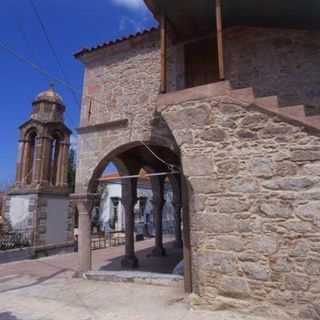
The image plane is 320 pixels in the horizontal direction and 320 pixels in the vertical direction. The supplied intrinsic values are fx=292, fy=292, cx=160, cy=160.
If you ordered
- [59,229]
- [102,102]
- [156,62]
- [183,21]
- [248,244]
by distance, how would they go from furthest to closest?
[59,229] < [102,102] < [156,62] < [183,21] < [248,244]

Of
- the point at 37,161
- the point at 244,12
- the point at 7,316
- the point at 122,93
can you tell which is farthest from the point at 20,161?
the point at 244,12

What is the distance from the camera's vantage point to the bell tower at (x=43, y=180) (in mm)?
11758

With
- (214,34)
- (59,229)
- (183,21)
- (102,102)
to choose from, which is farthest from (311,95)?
(59,229)

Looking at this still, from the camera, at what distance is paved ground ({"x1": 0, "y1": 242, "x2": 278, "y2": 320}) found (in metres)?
4.15

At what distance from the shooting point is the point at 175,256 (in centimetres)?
1066

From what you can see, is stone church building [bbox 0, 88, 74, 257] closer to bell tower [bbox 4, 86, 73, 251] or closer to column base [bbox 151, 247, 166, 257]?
bell tower [bbox 4, 86, 73, 251]

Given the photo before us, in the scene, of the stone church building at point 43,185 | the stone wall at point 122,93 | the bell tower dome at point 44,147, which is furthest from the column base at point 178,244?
the stone wall at point 122,93

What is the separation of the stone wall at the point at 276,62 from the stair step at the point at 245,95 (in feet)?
5.18

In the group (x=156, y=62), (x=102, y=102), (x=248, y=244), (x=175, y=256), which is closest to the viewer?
(x=248, y=244)

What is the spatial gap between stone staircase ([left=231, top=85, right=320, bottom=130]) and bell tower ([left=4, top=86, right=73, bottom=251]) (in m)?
9.92

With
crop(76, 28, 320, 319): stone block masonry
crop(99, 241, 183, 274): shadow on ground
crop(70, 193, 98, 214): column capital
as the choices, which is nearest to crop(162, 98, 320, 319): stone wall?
crop(76, 28, 320, 319): stone block masonry

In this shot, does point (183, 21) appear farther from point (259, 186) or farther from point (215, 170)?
point (259, 186)

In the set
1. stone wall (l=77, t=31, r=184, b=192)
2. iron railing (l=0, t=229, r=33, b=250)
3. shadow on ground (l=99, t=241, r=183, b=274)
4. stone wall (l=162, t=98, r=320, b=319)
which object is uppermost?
stone wall (l=77, t=31, r=184, b=192)

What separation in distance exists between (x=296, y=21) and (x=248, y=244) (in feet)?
14.3
